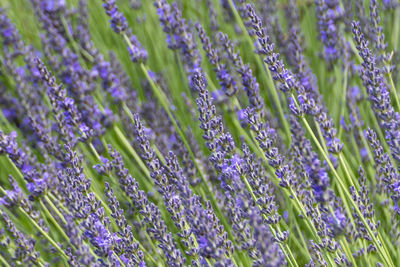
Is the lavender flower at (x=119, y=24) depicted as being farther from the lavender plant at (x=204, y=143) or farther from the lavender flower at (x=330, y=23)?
the lavender flower at (x=330, y=23)

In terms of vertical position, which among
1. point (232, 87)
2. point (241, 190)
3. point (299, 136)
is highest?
point (232, 87)

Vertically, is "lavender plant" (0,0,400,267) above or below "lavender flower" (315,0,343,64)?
below

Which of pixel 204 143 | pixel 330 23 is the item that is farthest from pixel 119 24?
pixel 330 23

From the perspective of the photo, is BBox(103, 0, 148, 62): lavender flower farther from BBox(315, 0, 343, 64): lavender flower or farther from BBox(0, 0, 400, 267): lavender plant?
BBox(315, 0, 343, 64): lavender flower

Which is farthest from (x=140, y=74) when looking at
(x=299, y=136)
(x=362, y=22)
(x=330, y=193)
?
(x=330, y=193)

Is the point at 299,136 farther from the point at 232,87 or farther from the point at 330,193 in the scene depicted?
the point at 232,87

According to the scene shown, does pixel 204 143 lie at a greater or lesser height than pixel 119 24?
lesser

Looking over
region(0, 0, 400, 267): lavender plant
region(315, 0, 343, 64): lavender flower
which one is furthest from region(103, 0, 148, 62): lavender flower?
region(315, 0, 343, 64): lavender flower

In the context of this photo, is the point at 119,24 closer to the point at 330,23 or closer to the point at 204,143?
the point at 204,143
